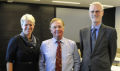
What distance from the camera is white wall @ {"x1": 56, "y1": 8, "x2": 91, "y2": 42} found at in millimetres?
8062

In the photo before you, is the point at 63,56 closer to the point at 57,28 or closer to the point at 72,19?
the point at 57,28

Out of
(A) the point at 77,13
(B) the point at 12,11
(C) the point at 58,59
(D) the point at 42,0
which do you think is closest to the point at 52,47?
(C) the point at 58,59

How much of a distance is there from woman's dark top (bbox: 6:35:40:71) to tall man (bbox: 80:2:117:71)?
0.63 meters

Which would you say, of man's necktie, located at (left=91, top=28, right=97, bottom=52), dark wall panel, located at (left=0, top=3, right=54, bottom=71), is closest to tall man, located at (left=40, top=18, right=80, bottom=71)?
man's necktie, located at (left=91, top=28, right=97, bottom=52)

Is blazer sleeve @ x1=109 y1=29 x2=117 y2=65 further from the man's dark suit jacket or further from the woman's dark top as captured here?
the woman's dark top

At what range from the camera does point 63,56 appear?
6.90 feet

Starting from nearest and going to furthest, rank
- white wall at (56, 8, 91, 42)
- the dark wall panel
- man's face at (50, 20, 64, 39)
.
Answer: man's face at (50, 20, 64, 39) < the dark wall panel < white wall at (56, 8, 91, 42)

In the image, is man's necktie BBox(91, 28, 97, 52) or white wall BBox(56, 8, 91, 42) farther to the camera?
white wall BBox(56, 8, 91, 42)

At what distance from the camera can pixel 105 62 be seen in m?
1.96

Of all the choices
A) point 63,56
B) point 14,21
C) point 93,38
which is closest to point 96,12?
point 93,38

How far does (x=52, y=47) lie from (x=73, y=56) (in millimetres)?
275

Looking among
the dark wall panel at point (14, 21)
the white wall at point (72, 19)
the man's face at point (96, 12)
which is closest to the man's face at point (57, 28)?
the man's face at point (96, 12)

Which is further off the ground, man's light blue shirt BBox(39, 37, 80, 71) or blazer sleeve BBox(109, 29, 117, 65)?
blazer sleeve BBox(109, 29, 117, 65)

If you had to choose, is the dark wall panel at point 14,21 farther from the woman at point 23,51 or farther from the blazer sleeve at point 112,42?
the blazer sleeve at point 112,42
